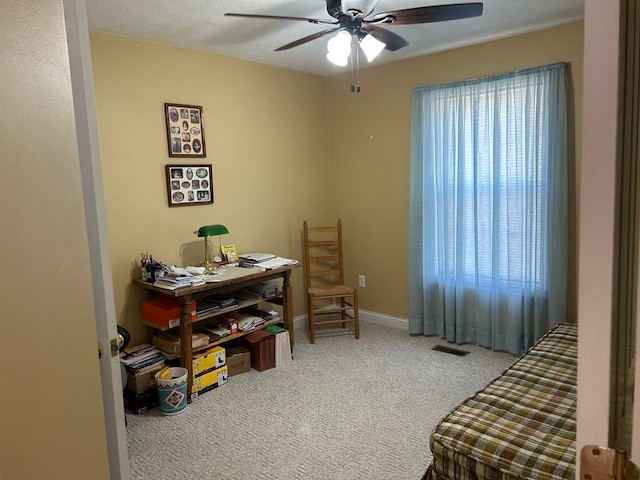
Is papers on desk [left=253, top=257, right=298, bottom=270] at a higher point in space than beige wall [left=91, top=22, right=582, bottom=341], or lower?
lower

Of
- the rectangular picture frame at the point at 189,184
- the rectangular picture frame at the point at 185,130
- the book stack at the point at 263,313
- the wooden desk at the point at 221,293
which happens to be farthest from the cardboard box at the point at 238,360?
the rectangular picture frame at the point at 185,130

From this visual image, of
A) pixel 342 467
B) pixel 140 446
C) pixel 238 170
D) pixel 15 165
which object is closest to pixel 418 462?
pixel 342 467

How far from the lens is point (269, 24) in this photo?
3.06 metres

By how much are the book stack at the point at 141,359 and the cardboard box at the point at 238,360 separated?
53 centimetres

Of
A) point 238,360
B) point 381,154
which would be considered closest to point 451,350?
A: point 238,360

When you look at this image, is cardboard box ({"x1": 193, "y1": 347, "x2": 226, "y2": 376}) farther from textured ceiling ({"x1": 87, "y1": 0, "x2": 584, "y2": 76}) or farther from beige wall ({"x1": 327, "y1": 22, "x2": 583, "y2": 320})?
textured ceiling ({"x1": 87, "y1": 0, "x2": 584, "y2": 76})

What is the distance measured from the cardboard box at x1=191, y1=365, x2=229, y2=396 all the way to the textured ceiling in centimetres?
239

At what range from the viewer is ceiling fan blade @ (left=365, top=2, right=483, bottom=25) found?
2258 millimetres

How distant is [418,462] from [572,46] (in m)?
2.96

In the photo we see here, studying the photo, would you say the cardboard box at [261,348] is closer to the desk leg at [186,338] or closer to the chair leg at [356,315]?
the desk leg at [186,338]

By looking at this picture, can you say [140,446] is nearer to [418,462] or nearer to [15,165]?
[418,462]

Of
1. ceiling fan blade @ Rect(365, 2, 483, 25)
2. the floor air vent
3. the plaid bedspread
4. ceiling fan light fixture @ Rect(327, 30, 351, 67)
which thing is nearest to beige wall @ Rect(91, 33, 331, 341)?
the floor air vent

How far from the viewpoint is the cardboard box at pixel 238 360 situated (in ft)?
11.6

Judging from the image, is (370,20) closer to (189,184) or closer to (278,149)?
(189,184)
